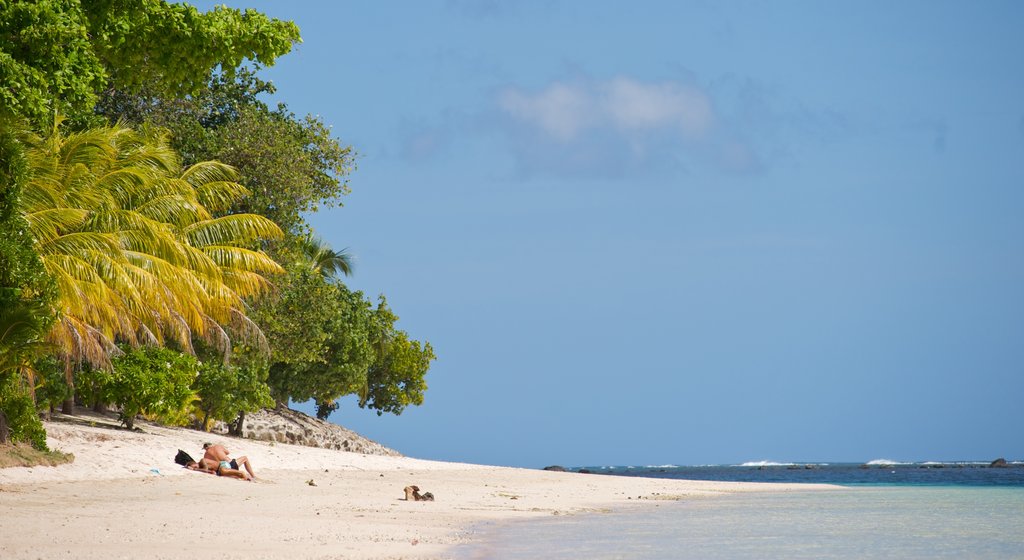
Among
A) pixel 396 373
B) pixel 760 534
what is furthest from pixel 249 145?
pixel 396 373

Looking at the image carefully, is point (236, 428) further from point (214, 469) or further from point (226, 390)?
point (214, 469)

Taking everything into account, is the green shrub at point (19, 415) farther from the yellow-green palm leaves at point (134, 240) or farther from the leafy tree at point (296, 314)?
the leafy tree at point (296, 314)

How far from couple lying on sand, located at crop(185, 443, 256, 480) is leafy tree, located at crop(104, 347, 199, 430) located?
4614 mm

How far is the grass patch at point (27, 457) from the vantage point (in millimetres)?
15055

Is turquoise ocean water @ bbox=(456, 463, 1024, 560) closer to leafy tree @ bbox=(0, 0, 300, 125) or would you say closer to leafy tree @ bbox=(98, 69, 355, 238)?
leafy tree @ bbox=(0, 0, 300, 125)

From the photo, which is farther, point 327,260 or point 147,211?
point 327,260

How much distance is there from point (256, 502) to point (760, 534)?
22.2 ft

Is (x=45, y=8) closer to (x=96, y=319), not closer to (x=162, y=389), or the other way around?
(x=96, y=319)

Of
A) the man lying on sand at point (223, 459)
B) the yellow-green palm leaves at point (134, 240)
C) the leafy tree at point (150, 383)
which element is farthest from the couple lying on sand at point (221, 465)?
the leafy tree at point (150, 383)

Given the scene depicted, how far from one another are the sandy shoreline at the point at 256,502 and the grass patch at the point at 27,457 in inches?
7.9

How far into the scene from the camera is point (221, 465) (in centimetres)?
1833

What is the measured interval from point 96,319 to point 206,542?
1109 cm

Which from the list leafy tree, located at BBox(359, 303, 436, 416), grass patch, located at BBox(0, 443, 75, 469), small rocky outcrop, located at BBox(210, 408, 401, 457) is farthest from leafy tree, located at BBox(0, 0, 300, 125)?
leafy tree, located at BBox(359, 303, 436, 416)

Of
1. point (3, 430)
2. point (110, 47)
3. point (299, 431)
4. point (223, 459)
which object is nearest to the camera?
point (110, 47)
